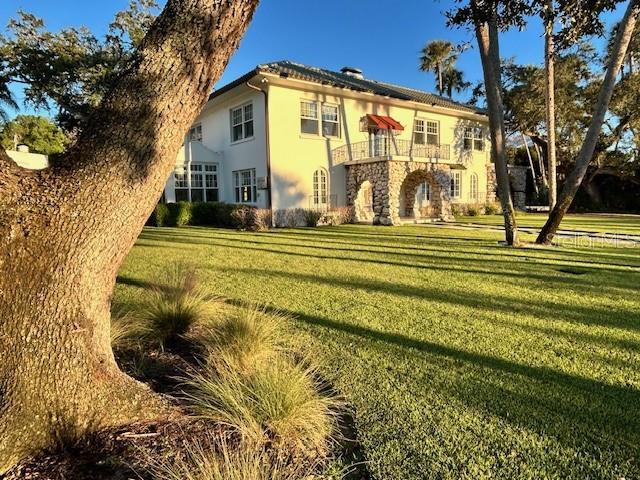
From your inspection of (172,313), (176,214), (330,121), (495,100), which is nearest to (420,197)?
(330,121)

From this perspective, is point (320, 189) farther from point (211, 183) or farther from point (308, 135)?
point (211, 183)

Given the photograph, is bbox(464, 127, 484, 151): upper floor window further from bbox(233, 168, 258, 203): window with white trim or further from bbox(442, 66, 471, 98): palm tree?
bbox(442, 66, 471, 98): palm tree

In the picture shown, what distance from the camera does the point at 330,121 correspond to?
19.8 meters

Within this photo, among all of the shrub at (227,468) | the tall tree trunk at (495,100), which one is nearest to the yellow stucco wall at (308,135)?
the tall tree trunk at (495,100)

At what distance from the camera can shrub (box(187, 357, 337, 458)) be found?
2.46 meters

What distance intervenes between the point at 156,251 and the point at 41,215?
842 cm

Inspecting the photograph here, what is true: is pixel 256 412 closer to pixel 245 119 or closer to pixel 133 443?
pixel 133 443

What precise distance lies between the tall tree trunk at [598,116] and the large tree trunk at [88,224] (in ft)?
32.2

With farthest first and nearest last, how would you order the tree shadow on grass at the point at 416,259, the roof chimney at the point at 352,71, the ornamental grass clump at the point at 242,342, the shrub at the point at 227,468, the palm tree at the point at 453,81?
the palm tree at the point at 453,81
the roof chimney at the point at 352,71
the tree shadow on grass at the point at 416,259
the ornamental grass clump at the point at 242,342
the shrub at the point at 227,468

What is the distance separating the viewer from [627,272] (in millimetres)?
7555

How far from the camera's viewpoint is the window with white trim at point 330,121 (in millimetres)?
19641

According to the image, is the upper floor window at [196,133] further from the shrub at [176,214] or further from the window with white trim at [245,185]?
the shrub at [176,214]

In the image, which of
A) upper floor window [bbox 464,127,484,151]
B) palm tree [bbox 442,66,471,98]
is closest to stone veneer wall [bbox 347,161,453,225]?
upper floor window [bbox 464,127,484,151]

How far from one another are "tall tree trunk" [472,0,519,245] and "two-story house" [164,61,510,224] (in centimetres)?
786
